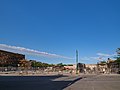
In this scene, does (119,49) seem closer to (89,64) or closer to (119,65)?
(119,65)

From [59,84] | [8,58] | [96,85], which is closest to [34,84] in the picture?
[59,84]

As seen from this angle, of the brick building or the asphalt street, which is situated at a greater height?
the brick building

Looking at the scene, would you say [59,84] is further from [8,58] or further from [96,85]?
[8,58]

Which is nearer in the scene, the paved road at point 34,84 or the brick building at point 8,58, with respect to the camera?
the paved road at point 34,84

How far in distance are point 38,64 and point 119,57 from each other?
92.4 metres

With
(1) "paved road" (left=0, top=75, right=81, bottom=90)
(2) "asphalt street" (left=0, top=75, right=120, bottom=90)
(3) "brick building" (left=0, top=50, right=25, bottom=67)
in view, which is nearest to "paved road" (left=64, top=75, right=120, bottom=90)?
(2) "asphalt street" (left=0, top=75, right=120, bottom=90)

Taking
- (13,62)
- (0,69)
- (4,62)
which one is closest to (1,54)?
(4,62)

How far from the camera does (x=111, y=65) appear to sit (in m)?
128

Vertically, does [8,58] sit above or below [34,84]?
above

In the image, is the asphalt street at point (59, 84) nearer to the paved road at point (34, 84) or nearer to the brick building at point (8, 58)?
the paved road at point (34, 84)

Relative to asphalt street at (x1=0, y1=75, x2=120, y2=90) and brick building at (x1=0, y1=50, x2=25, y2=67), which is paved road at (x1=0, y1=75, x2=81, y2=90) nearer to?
asphalt street at (x1=0, y1=75, x2=120, y2=90)

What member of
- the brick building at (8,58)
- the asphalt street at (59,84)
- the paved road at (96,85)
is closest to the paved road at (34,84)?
the asphalt street at (59,84)

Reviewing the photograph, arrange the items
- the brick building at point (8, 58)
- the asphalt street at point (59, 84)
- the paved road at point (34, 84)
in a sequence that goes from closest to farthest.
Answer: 1. the paved road at point (34, 84)
2. the asphalt street at point (59, 84)
3. the brick building at point (8, 58)

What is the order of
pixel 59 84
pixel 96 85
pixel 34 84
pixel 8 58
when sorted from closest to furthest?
pixel 96 85
pixel 34 84
pixel 59 84
pixel 8 58
